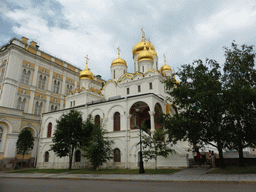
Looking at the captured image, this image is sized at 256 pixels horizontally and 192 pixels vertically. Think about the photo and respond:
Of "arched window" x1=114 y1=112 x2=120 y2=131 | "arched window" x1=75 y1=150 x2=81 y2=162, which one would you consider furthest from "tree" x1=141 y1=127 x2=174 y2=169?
"arched window" x1=75 y1=150 x2=81 y2=162

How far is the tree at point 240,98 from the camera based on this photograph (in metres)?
13.7

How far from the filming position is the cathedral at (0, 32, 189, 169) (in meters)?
21.8

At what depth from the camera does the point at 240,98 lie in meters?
13.5

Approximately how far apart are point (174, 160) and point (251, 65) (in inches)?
449

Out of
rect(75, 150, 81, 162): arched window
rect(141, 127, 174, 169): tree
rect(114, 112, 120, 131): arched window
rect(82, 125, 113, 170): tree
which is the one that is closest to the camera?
rect(141, 127, 174, 169): tree

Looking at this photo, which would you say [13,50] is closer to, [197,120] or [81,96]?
[81,96]

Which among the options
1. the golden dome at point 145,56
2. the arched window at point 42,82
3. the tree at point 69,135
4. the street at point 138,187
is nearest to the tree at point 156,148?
the street at point 138,187

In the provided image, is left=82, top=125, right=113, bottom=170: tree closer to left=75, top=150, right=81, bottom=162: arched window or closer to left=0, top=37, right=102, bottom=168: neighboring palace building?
left=75, top=150, right=81, bottom=162: arched window

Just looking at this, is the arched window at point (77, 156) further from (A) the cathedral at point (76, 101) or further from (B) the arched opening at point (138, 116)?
(B) the arched opening at point (138, 116)

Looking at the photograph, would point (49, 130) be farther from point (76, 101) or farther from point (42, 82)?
point (42, 82)

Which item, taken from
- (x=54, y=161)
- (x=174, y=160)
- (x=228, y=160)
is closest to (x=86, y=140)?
(x=54, y=161)

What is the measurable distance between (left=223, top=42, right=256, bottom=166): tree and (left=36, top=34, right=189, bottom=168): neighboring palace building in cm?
544

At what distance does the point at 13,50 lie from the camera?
32.6 m

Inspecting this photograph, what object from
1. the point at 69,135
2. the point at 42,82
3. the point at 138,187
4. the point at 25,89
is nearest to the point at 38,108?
the point at 25,89
